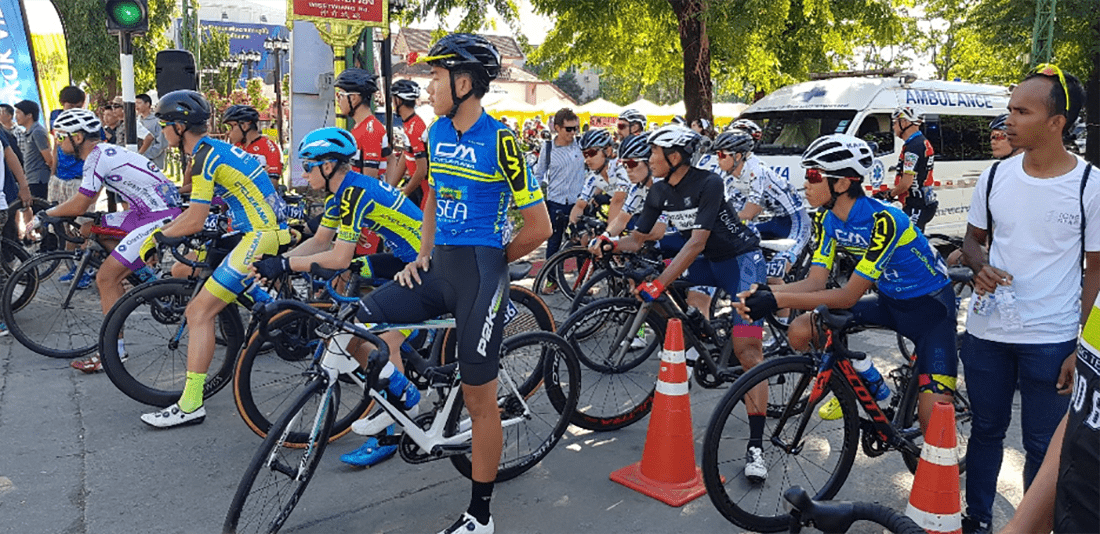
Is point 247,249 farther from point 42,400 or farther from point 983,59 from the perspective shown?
point 983,59

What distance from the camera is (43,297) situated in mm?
7145

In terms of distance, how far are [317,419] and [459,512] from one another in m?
0.94

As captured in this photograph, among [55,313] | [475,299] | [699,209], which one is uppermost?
[699,209]

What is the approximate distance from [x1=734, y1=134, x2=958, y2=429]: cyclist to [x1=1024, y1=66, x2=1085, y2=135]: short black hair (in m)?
0.82

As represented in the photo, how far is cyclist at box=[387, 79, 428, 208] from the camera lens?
8297 millimetres

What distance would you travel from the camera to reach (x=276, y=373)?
532 centimetres

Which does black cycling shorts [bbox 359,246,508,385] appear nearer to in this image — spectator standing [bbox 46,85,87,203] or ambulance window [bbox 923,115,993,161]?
spectator standing [bbox 46,85,87,203]

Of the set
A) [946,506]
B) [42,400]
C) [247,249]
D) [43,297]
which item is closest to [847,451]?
[946,506]

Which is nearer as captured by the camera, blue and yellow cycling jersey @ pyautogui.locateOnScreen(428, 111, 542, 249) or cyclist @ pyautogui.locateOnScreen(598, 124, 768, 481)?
blue and yellow cycling jersey @ pyautogui.locateOnScreen(428, 111, 542, 249)

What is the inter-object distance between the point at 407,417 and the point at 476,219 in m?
1.04

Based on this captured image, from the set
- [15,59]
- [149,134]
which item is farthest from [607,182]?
[15,59]

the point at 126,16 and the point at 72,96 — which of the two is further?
the point at 72,96

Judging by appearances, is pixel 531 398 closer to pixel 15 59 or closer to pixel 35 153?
pixel 35 153

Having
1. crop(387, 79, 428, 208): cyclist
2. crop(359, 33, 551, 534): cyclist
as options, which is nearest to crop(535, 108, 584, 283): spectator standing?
crop(387, 79, 428, 208): cyclist
